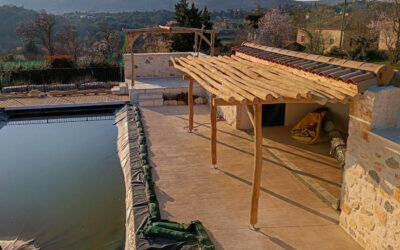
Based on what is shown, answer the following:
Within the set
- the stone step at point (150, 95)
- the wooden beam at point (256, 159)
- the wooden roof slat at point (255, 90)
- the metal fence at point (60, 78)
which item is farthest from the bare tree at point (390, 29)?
the wooden beam at point (256, 159)

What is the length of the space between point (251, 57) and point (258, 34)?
25.8 metres

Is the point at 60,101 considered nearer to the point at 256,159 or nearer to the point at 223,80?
the point at 223,80

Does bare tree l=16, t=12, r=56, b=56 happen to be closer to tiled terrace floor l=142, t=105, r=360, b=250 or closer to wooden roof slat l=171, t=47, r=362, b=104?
tiled terrace floor l=142, t=105, r=360, b=250

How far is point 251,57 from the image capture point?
37.7ft

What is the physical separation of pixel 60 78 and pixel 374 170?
61.1 feet

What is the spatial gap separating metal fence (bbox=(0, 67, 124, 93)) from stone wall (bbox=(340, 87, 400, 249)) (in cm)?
1526

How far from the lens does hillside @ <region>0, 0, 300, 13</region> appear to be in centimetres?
9344

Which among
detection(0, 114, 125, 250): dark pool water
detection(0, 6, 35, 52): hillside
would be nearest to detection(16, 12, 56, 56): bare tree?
detection(0, 6, 35, 52): hillside

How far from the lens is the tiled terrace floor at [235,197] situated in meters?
6.50

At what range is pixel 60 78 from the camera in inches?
816

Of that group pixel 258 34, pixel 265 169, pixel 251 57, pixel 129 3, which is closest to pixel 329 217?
pixel 265 169

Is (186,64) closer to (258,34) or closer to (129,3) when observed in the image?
(258,34)

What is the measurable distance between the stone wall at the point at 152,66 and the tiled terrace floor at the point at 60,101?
2331 millimetres

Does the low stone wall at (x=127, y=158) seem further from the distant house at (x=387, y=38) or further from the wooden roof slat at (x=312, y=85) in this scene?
the distant house at (x=387, y=38)
